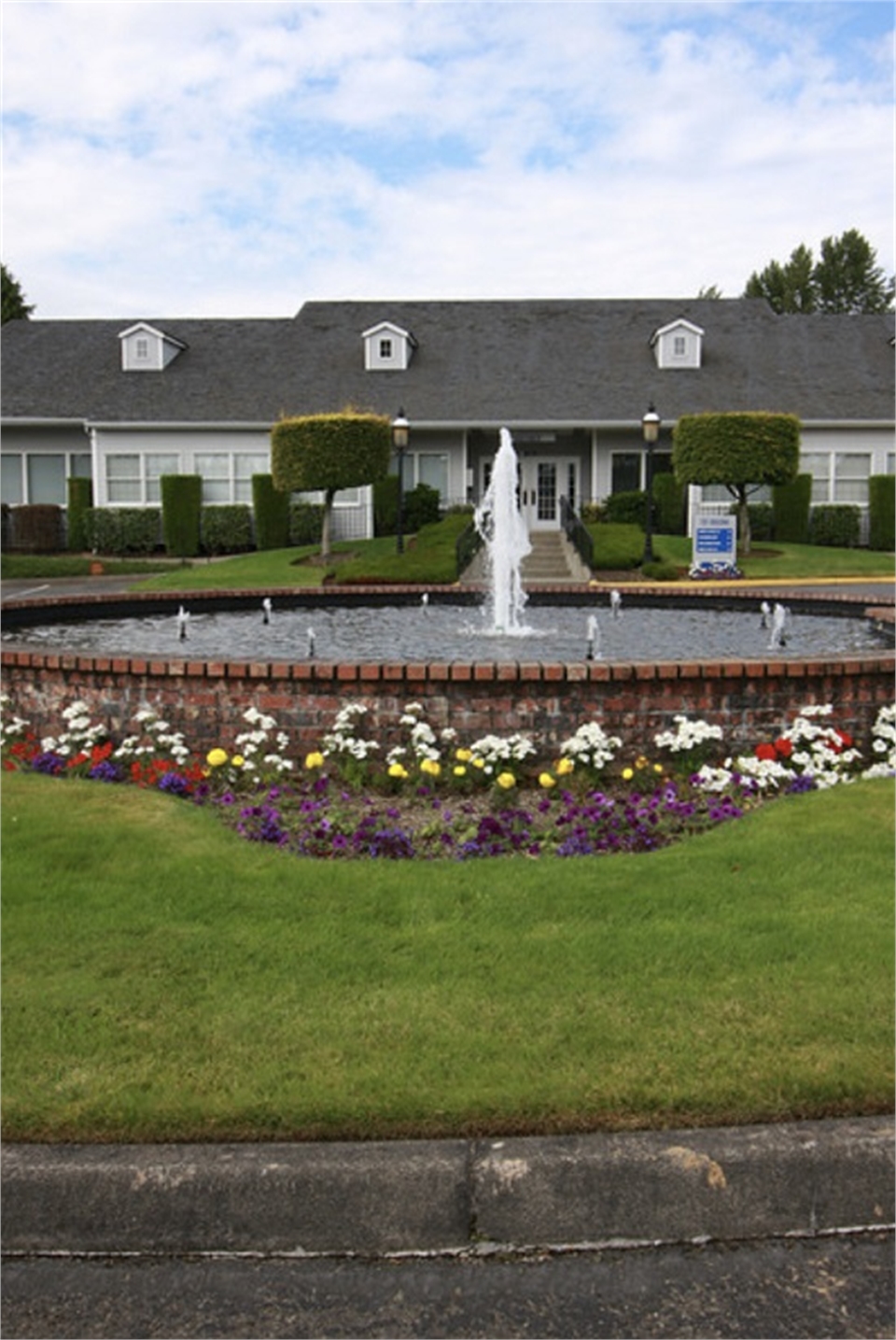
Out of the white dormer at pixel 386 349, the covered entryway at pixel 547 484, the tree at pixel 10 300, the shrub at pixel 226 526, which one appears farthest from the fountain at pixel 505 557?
the tree at pixel 10 300

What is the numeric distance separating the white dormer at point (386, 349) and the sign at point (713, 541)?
13333mm

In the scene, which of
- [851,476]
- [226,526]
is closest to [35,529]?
[226,526]

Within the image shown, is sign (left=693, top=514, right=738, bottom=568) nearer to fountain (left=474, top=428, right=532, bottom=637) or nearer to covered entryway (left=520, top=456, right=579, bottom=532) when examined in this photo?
fountain (left=474, top=428, right=532, bottom=637)

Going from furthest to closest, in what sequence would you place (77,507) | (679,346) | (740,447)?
(679,346) → (77,507) → (740,447)

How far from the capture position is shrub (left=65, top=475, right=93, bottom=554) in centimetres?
3403

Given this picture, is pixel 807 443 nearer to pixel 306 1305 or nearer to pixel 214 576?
pixel 214 576

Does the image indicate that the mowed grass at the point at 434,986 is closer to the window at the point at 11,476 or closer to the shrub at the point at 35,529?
the shrub at the point at 35,529

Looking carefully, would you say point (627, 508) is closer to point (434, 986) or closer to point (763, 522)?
point (763, 522)

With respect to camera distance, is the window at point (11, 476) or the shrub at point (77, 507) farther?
the window at point (11, 476)

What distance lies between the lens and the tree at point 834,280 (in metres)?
66.8

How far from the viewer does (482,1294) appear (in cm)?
282

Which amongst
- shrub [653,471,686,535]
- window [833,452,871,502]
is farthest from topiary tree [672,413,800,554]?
window [833,452,871,502]

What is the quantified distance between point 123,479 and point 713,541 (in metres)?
17.3

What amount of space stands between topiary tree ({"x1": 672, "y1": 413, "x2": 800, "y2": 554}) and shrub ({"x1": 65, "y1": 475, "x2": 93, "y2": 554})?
16.7 m
